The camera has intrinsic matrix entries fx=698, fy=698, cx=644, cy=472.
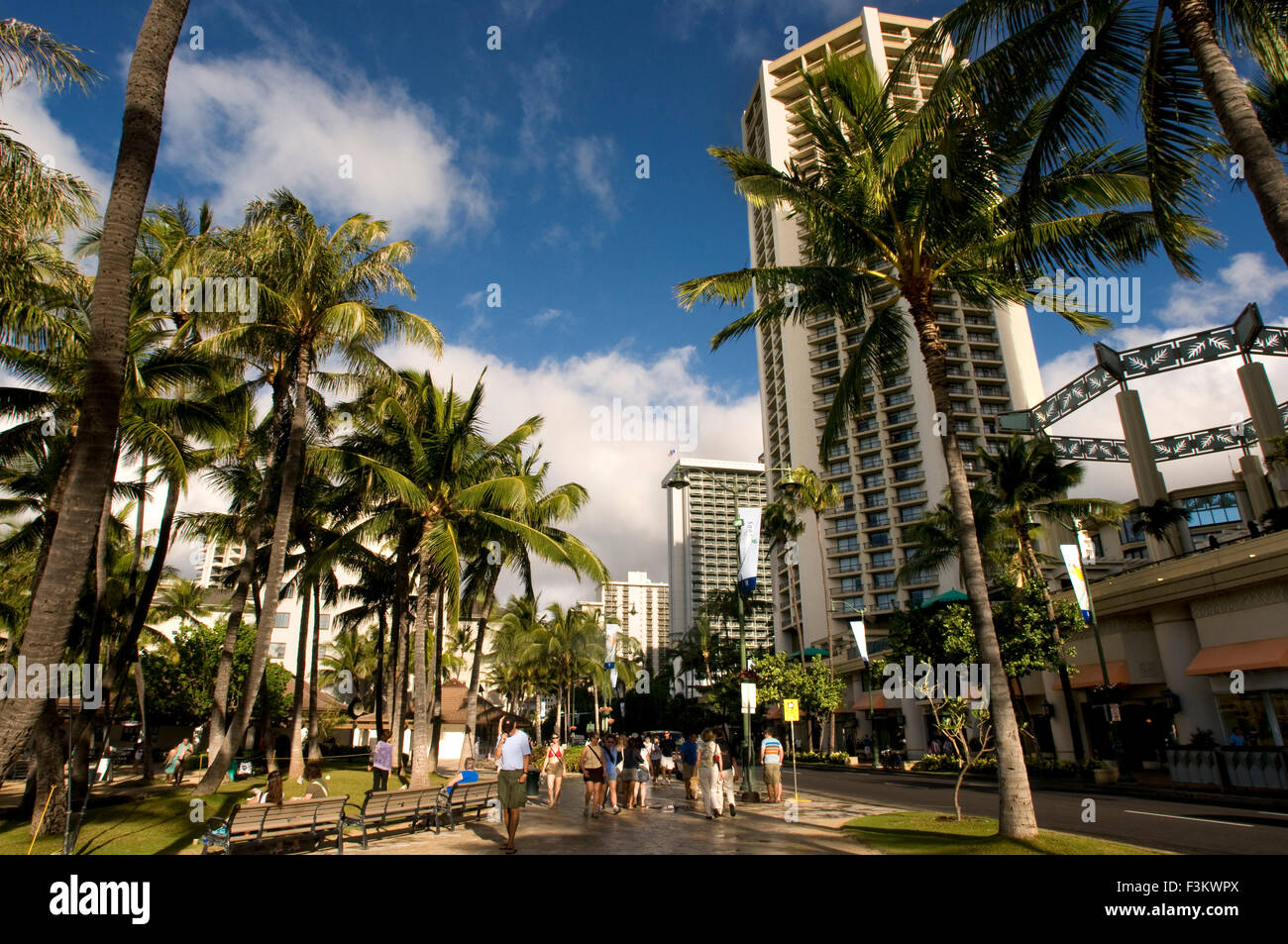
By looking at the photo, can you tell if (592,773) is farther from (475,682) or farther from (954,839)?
(475,682)

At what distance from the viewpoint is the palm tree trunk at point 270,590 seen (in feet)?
51.8

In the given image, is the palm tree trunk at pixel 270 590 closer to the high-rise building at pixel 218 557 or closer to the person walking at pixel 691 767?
the high-rise building at pixel 218 557

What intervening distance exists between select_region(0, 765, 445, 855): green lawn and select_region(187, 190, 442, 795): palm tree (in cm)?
107

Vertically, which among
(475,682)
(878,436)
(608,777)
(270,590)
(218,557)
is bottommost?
(608,777)

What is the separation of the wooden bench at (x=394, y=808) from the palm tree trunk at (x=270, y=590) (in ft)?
18.2

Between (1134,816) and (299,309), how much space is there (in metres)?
21.6

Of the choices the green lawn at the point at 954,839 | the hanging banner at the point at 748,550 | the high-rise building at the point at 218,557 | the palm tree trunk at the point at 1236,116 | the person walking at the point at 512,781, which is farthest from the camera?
the high-rise building at the point at 218,557

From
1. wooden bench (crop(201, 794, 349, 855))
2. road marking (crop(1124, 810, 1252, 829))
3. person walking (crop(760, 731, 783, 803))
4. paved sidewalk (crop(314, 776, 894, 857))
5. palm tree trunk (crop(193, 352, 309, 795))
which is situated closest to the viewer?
wooden bench (crop(201, 794, 349, 855))

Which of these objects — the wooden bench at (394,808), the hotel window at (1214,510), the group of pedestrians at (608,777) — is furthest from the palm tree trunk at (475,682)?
the hotel window at (1214,510)

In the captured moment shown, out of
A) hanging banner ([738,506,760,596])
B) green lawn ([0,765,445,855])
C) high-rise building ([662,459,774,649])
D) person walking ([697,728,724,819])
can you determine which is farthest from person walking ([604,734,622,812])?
high-rise building ([662,459,774,649])

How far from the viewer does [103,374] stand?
22.7ft

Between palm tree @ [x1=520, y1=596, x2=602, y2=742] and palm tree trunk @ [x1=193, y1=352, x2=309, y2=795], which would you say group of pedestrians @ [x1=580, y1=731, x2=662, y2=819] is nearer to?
palm tree trunk @ [x1=193, y1=352, x2=309, y2=795]

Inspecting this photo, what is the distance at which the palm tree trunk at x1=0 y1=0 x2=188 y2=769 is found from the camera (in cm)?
636

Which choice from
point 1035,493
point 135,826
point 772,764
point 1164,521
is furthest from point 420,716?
point 1164,521
